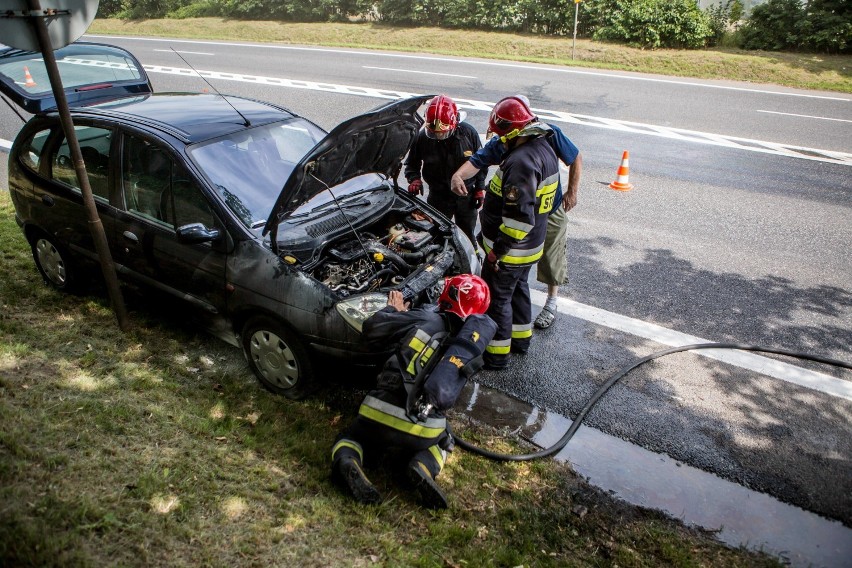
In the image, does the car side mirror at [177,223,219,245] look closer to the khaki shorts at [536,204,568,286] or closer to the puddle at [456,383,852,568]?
the puddle at [456,383,852,568]

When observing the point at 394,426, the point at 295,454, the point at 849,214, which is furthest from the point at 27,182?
the point at 849,214

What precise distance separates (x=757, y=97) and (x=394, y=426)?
1296 centimetres

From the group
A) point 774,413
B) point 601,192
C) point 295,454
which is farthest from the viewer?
point 601,192

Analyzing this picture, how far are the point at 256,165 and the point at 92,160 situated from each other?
4.25ft

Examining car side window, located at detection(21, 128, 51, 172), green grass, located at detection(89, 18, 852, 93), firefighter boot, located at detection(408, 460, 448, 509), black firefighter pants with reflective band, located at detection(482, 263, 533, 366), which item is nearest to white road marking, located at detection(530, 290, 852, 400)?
black firefighter pants with reflective band, located at detection(482, 263, 533, 366)

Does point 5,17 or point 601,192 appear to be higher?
point 5,17

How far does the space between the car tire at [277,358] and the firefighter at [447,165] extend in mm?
2091

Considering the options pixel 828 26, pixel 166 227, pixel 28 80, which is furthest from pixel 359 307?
pixel 828 26

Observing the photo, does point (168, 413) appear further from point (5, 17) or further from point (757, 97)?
point (757, 97)

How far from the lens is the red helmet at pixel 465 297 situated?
141 inches

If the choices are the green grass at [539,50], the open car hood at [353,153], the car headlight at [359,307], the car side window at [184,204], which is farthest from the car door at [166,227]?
the green grass at [539,50]

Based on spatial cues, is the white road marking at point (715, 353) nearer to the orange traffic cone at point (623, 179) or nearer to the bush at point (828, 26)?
the orange traffic cone at point (623, 179)

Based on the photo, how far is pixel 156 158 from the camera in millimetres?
4258

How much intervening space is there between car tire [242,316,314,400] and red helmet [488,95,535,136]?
2.04 m
